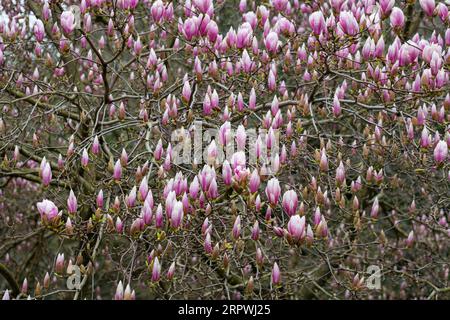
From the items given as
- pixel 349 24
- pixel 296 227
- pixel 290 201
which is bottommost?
pixel 296 227

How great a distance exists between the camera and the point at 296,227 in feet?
7.47

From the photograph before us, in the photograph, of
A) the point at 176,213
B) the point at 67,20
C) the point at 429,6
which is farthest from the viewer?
the point at 429,6

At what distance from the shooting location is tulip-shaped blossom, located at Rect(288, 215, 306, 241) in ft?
7.45

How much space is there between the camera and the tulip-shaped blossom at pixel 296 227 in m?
2.27

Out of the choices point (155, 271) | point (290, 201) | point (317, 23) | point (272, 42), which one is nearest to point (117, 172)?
point (155, 271)

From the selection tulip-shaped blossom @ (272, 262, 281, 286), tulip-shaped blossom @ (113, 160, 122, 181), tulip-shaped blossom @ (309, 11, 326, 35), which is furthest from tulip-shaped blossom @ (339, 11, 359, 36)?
tulip-shaped blossom @ (113, 160, 122, 181)

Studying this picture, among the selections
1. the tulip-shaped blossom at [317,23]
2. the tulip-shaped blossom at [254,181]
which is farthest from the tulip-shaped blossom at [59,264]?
the tulip-shaped blossom at [317,23]

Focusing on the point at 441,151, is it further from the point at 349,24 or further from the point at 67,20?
the point at 67,20

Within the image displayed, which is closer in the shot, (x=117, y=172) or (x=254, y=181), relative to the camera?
(x=254, y=181)

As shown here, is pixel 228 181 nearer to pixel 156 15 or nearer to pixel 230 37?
pixel 230 37

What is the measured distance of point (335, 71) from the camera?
3221 mm

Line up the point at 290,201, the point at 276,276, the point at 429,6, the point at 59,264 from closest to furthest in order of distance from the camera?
the point at 290,201
the point at 59,264
the point at 276,276
the point at 429,6
